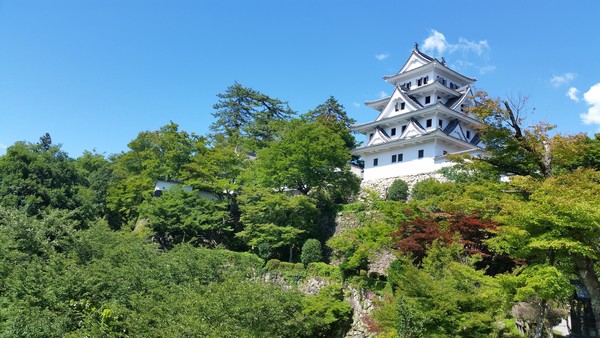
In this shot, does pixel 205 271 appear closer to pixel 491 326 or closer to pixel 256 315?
pixel 256 315

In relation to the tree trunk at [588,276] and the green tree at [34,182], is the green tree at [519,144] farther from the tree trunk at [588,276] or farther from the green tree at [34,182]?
the green tree at [34,182]

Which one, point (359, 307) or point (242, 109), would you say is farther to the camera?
point (242, 109)

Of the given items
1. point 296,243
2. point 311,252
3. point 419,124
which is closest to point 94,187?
point 296,243

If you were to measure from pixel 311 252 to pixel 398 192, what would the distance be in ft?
20.1

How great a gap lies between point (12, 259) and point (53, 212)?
4394 millimetres

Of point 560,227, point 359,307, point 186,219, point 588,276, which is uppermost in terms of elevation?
point 186,219

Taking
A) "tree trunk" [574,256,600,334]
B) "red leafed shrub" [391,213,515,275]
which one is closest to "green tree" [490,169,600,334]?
"tree trunk" [574,256,600,334]

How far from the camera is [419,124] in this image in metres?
27.9

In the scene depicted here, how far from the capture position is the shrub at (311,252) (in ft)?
70.1

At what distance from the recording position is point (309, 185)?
24891mm

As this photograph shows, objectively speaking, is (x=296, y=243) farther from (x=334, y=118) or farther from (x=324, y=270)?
(x=334, y=118)

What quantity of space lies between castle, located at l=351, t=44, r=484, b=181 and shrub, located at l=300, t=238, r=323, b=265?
8.27m

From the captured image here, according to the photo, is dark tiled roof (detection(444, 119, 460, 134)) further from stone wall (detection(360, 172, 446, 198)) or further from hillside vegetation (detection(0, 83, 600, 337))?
hillside vegetation (detection(0, 83, 600, 337))

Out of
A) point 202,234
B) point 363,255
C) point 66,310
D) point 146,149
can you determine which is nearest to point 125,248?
point 66,310
